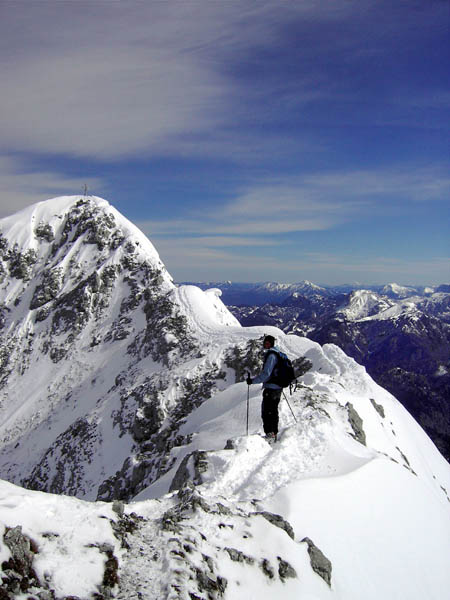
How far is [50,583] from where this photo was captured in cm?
621

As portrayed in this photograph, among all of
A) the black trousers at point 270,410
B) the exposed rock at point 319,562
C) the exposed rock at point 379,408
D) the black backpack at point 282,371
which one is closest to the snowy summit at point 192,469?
the exposed rock at point 319,562

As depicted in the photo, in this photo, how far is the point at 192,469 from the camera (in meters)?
14.7

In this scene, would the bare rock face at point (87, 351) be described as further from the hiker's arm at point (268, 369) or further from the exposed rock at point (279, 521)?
the exposed rock at point (279, 521)

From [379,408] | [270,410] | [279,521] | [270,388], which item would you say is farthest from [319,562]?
[379,408]

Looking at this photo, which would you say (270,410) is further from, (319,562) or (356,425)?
(356,425)

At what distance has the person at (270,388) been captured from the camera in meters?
13.7

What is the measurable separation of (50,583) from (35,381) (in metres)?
71.5

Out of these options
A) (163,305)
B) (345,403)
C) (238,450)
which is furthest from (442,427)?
(238,450)

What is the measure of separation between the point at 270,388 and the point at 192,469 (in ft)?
15.0

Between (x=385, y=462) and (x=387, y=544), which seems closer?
(x=387, y=544)

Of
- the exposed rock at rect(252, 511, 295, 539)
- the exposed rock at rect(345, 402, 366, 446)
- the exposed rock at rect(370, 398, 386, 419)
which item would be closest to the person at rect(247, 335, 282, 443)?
the exposed rock at rect(252, 511, 295, 539)

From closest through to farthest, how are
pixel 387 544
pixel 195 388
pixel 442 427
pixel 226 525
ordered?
pixel 226 525 → pixel 387 544 → pixel 195 388 → pixel 442 427

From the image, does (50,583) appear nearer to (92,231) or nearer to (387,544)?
(387,544)

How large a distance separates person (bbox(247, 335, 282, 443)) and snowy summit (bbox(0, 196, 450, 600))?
2.27 ft
